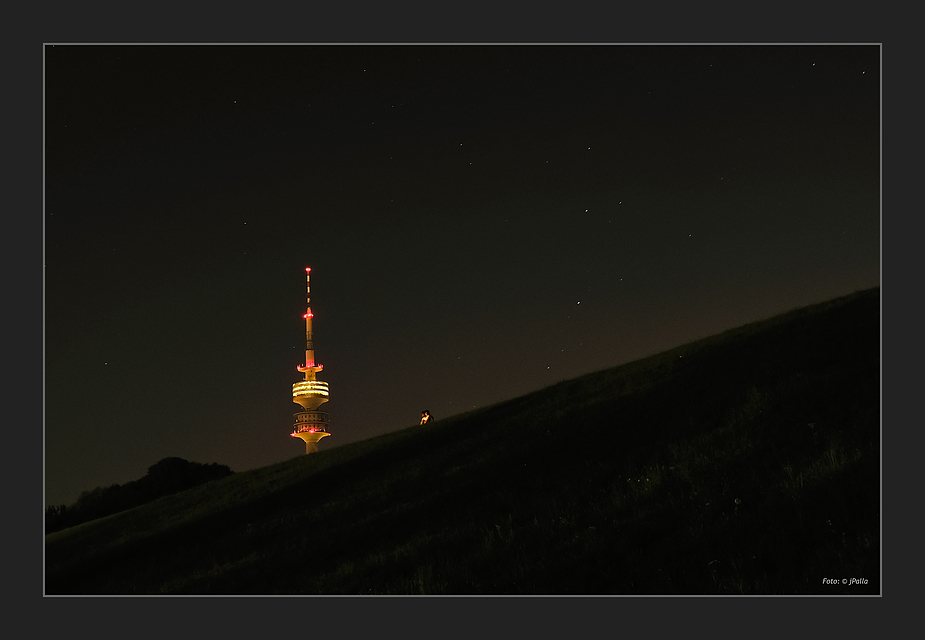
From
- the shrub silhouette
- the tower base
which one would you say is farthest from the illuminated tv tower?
the shrub silhouette

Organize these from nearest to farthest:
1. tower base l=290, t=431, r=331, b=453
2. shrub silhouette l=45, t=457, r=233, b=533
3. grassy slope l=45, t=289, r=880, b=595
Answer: grassy slope l=45, t=289, r=880, b=595
shrub silhouette l=45, t=457, r=233, b=533
tower base l=290, t=431, r=331, b=453

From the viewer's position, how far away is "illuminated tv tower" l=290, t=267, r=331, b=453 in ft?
546

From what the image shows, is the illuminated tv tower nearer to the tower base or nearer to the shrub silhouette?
the tower base

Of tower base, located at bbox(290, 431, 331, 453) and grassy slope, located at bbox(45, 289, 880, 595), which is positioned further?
tower base, located at bbox(290, 431, 331, 453)

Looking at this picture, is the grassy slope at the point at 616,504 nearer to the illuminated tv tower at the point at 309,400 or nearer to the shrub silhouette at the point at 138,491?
the shrub silhouette at the point at 138,491

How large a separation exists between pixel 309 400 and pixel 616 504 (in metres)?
157

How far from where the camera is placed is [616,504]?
47.6 feet

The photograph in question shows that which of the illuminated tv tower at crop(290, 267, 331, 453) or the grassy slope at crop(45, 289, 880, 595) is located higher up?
the illuminated tv tower at crop(290, 267, 331, 453)

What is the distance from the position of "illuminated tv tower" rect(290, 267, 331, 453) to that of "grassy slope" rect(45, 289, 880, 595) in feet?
460

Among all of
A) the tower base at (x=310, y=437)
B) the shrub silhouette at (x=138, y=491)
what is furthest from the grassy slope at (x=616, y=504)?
the tower base at (x=310, y=437)

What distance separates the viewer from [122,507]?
4238 centimetres

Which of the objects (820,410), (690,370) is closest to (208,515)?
(690,370)

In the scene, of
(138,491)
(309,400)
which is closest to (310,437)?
(309,400)
